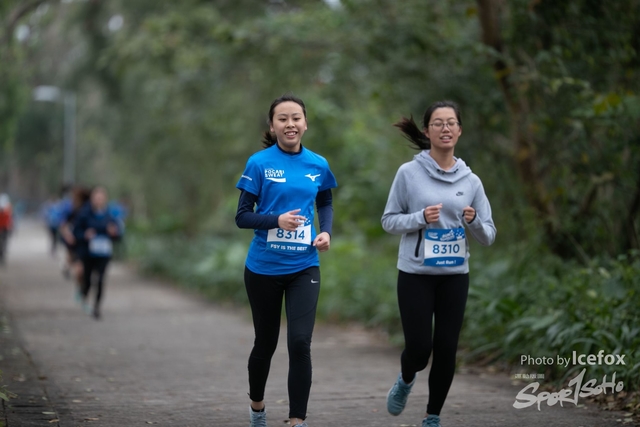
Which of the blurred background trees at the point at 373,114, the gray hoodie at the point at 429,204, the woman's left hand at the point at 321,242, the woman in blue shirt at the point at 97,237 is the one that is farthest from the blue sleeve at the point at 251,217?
the woman in blue shirt at the point at 97,237

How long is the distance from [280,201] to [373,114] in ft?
39.5

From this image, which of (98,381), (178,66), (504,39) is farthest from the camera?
(178,66)

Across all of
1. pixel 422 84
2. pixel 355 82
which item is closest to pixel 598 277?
pixel 422 84

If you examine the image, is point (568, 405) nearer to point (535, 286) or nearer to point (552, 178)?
point (535, 286)

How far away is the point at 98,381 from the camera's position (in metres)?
7.97

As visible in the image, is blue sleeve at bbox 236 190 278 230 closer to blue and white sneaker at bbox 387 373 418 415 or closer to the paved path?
blue and white sneaker at bbox 387 373 418 415

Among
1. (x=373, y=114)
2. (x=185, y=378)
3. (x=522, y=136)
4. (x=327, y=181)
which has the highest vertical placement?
(x=373, y=114)

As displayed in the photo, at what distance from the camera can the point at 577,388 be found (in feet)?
22.9

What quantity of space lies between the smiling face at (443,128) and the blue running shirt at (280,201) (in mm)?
781

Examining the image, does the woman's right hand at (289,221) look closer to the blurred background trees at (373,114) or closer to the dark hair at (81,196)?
the blurred background trees at (373,114)

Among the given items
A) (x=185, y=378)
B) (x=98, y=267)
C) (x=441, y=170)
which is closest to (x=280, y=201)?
(x=441, y=170)

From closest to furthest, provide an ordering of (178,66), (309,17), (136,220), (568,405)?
1. (568,405)
2. (309,17)
3. (178,66)
4. (136,220)

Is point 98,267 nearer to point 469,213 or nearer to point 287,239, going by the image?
point 287,239

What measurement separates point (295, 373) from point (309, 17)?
376 inches
